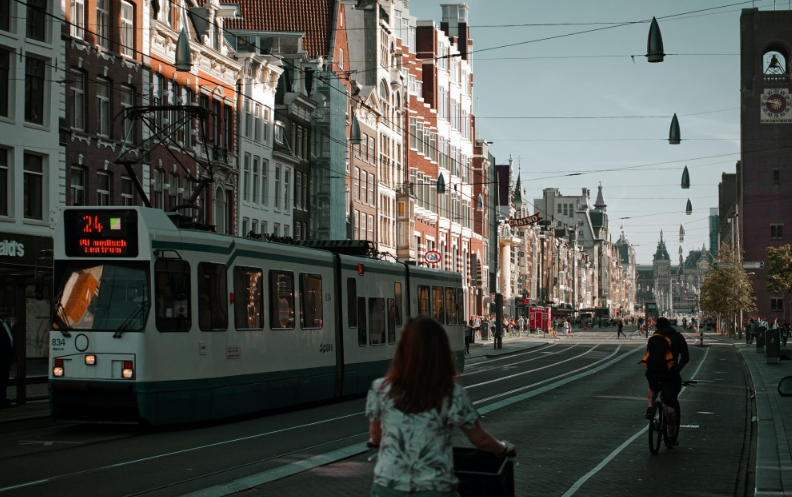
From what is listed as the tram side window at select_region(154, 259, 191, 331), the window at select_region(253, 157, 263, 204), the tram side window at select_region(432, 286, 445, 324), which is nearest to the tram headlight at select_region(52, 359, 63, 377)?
the tram side window at select_region(154, 259, 191, 331)

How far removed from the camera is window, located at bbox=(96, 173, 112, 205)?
36.8m

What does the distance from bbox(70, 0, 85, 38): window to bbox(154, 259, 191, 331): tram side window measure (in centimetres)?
1873

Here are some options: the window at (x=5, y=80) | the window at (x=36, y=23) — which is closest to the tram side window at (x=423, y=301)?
the window at (x=5, y=80)

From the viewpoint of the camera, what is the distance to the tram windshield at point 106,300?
17.8m

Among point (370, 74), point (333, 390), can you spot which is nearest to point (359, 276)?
point (333, 390)

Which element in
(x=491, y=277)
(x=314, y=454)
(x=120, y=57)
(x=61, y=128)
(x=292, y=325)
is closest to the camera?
(x=314, y=454)

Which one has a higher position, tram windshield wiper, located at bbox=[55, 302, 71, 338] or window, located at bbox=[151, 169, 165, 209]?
window, located at bbox=[151, 169, 165, 209]

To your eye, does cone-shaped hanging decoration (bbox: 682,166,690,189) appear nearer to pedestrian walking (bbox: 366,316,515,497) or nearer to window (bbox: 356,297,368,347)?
window (bbox: 356,297,368,347)

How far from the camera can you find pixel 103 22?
123 ft

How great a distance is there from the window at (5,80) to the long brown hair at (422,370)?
28647mm

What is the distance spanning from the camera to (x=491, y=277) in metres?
114

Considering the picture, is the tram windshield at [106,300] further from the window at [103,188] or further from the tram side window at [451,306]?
the window at [103,188]

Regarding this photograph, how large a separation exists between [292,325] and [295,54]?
39375 mm

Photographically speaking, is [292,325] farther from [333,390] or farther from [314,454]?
[314,454]
